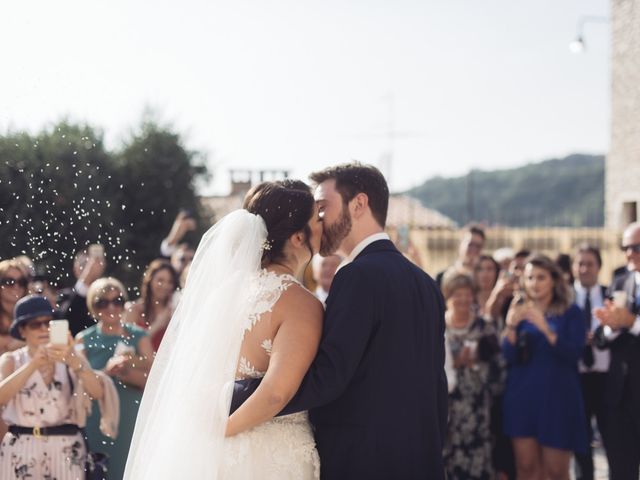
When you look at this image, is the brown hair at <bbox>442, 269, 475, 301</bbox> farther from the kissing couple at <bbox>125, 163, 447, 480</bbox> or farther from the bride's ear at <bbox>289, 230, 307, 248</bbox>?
the bride's ear at <bbox>289, 230, 307, 248</bbox>

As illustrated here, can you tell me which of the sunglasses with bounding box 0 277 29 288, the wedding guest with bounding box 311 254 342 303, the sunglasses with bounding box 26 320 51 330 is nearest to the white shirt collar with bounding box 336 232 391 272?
the sunglasses with bounding box 26 320 51 330

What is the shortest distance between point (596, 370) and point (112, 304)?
3.87 m

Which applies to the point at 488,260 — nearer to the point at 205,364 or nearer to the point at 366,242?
the point at 366,242

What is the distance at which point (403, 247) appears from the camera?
28.6ft

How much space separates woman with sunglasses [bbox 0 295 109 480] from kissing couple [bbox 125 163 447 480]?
3.58 feet

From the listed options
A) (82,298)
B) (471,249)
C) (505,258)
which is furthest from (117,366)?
(505,258)

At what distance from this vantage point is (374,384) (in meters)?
3.30

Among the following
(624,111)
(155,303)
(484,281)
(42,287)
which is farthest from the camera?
(624,111)

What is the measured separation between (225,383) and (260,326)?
26cm

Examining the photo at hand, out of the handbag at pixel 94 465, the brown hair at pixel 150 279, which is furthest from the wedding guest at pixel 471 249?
the handbag at pixel 94 465

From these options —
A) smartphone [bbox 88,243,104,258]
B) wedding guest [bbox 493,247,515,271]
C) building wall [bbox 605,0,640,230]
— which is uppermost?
building wall [bbox 605,0,640,230]

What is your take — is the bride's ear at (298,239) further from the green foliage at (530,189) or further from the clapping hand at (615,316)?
the green foliage at (530,189)

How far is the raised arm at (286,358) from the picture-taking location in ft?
10.3

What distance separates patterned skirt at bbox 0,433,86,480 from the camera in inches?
172
